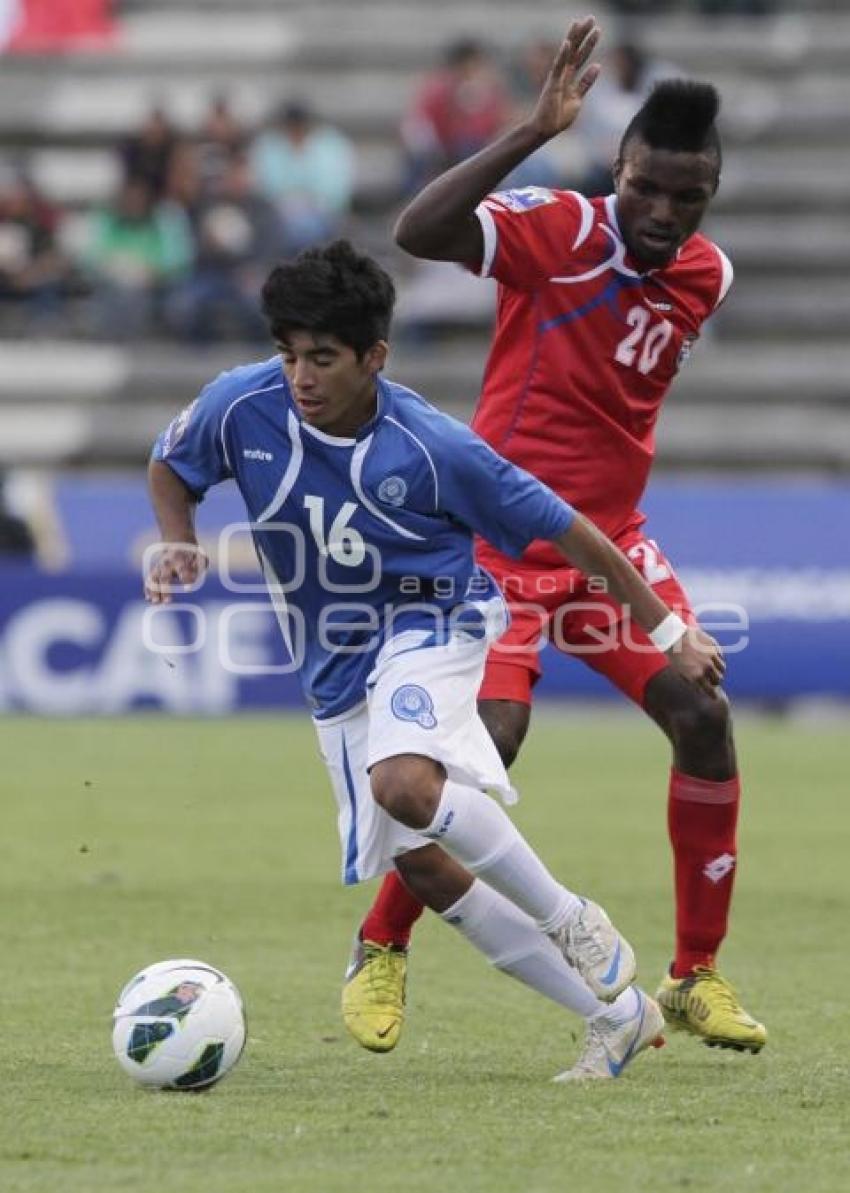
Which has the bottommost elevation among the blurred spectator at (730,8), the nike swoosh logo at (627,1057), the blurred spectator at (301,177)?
the blurred spectator at (301,177)

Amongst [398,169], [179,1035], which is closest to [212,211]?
[398,169]

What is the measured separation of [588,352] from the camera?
6816mm

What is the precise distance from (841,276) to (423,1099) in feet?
60.1

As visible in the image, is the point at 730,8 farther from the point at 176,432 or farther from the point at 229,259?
the point at 176,432

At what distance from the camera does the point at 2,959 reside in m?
7.89

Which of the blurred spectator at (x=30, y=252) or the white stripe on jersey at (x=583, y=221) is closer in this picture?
the white stripe on jersey at (x=583, y=221)

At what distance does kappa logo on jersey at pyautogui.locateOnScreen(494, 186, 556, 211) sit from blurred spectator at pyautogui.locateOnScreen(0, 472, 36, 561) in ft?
35.5

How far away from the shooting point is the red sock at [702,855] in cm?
684

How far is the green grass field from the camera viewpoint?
484 centimetres

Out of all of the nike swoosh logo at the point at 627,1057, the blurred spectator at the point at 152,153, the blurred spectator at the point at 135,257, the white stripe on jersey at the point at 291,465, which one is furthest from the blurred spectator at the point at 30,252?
the nike swoosh logo at the point at 627,1057

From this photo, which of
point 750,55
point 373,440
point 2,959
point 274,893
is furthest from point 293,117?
point 373,440

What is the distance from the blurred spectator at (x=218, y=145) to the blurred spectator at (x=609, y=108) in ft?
10.3

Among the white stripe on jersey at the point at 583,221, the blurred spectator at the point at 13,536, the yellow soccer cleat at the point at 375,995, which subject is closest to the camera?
the yellow soccer cleat at the point at 375,995

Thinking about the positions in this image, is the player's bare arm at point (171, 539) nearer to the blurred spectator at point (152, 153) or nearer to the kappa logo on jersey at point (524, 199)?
the kappa logo on jersey at point (524, 199)
